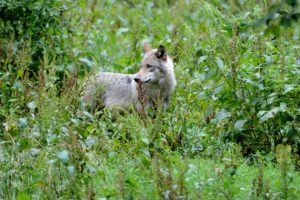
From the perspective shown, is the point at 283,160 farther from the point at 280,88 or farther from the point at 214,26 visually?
the point at 214,26

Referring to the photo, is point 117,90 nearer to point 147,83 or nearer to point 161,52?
point 147,83

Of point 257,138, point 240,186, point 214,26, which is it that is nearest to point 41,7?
point 214,26

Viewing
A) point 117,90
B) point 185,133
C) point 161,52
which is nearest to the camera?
point 185,133

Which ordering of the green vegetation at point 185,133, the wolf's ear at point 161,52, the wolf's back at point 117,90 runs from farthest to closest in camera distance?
the wolf's back at point 117,90 → the wolf's ear at point 161,52 → the green vegetation at point 185,133

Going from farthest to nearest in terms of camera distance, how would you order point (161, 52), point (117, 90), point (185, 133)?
point (117, 90) < point (161, 52) < point (185, 133)

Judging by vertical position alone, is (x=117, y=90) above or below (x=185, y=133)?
below

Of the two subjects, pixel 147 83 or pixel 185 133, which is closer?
pixel 185 133

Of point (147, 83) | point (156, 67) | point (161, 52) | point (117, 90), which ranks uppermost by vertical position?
point (161, 52)

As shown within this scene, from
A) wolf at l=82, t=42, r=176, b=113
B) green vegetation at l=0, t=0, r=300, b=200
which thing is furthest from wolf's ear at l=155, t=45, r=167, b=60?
green vegetation at l=0, t=0, r=300, b=200

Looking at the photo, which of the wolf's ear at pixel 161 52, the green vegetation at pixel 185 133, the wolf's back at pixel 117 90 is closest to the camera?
the green vegetation at pixel 185 133

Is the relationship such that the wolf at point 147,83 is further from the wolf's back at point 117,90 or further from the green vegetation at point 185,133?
the green vegetation at point 185,133

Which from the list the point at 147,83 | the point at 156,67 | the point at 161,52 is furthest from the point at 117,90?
the point at 161,52

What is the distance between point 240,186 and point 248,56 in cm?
177

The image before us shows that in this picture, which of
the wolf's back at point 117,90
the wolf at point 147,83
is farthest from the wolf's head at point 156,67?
the wolf's back at point 117,90
